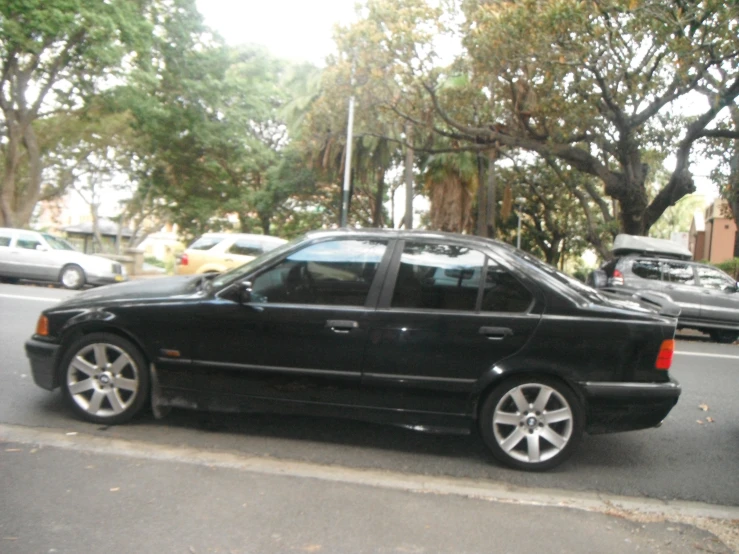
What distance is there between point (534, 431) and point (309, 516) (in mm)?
1699

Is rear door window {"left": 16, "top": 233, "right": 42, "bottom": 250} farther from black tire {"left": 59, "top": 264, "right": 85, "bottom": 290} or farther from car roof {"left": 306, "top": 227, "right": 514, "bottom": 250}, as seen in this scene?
car roof {"left": 306, "top": 227, "right": 514, "bottom": 250}

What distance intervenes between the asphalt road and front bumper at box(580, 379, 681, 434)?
1.31ft

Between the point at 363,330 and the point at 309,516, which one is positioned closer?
the point at 309,516

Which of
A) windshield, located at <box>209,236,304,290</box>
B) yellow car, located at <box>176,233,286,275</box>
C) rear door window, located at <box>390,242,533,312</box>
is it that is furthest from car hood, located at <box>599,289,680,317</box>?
yellow car, located at <box>176,233,286,275</box>

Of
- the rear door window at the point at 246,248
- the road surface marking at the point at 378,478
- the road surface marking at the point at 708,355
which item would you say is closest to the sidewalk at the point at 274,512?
the road surface marking at the point at 378,478

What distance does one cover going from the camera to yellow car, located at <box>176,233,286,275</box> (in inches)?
576

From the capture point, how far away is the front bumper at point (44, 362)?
5.14m

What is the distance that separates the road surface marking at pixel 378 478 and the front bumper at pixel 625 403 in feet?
1.62

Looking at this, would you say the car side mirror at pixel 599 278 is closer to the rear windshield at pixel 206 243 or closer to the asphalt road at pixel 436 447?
the asphalt road at pixel 436 447

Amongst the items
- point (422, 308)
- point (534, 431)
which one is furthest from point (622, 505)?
point (422, 308)

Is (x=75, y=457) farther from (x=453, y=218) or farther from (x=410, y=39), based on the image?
(x=453, y=218)

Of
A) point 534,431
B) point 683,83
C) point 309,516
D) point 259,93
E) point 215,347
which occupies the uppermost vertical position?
point 259,93

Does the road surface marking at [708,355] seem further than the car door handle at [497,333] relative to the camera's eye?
Yes

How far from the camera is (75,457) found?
4.53m
